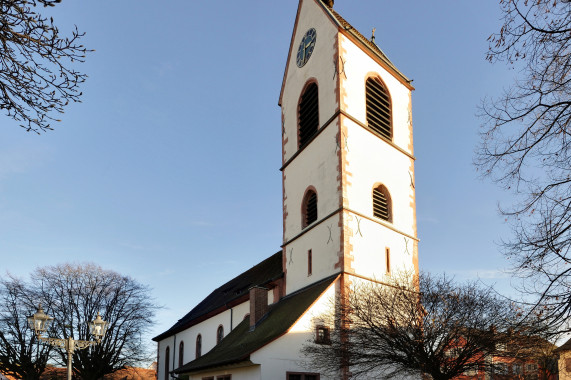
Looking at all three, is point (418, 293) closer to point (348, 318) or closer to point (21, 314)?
point (348, 318)

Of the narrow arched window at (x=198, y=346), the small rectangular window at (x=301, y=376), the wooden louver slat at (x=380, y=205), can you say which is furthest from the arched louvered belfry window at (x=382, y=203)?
the narrow arched window at (x=198, y=346)

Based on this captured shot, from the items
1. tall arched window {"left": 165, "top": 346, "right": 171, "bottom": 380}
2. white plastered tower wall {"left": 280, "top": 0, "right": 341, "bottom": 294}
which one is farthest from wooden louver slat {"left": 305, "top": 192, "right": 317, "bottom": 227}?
tall arched window {"left": 165, "top": 346, "right": 171, "bottom": 380}

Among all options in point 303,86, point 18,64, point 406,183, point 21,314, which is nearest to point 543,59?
point 18,64

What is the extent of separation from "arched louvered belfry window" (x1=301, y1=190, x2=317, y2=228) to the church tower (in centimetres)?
5

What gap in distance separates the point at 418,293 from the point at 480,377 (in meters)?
4.18

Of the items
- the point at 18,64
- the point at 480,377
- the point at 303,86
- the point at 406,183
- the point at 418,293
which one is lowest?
the point at 480,377

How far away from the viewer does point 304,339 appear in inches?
789

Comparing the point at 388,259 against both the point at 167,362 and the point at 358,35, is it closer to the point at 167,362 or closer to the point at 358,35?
the point at 358,35

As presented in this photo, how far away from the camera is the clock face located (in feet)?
89.2

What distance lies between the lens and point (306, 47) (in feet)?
91.2

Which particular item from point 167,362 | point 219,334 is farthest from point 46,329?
point 167,362

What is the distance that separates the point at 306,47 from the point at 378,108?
5.28 m

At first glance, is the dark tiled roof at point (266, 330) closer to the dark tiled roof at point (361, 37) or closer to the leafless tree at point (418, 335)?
the leafless tree at point (418, 335)

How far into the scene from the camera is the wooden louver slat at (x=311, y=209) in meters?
24.2
